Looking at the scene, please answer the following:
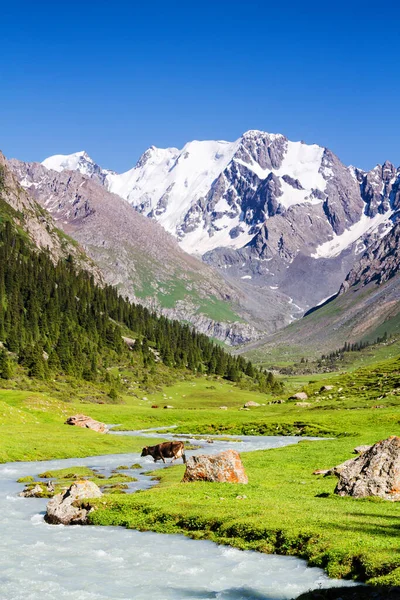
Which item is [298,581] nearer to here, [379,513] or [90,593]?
[90,593]

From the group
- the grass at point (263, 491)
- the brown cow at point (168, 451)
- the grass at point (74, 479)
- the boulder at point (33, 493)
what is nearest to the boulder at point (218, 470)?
the grass at point (263, 491)

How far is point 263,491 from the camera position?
40125 millimetres

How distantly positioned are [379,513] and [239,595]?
13049 millimetres

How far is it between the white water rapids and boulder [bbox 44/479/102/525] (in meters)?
0.91

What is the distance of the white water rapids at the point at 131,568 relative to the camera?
72.3 ft

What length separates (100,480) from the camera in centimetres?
5081

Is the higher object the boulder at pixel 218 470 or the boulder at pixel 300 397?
the boulder at pixel 300 397

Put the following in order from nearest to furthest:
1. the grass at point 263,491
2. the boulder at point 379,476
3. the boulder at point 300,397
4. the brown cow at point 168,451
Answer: the grass at point 263,491, the boulder at point 379,476, the brown cow at point 168,451, the boulder at point 300,397

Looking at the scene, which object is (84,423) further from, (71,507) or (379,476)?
(379,476)

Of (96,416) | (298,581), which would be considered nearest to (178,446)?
(298,581)

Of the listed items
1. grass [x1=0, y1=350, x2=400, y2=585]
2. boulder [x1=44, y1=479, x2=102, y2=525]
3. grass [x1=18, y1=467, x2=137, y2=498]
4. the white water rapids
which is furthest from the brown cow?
the white water rapids

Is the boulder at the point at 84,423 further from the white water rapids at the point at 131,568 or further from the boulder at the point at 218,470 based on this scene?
the white water rapids at the point at 131,568

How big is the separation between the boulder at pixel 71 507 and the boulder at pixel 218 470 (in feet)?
32.3

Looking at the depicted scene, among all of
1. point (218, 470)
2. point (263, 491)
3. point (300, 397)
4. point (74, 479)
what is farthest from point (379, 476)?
point (300, 397)
